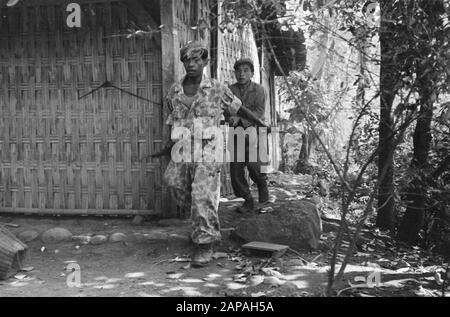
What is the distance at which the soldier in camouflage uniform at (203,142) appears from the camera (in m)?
4.51

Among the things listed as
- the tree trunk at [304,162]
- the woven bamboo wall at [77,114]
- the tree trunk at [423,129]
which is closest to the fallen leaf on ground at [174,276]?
the woven bamboo wall at [77,114]

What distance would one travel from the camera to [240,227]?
5059 mm

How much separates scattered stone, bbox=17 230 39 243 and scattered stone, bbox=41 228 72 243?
0.39 ft

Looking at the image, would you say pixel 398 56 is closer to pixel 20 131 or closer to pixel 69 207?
pixel 69 207

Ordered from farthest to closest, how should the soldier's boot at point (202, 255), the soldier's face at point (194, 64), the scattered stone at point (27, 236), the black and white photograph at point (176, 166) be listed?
1. the scattered stone at point (27, 236)
2. the soldier's face at point (194, 64)
3. the soldier's boot at point (202, 255)
4. the black and white photograph at point (176, 166)

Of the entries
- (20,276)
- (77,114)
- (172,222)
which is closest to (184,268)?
(172,222)

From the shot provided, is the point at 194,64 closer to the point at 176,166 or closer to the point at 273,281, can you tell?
the point at 176,166

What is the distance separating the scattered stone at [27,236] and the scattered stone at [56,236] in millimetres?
118

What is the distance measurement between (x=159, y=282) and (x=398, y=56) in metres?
2.63

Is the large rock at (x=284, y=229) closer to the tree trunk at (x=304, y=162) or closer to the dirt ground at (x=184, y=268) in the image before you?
the dirt ground at (x=184, y=268)

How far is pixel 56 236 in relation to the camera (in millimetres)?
5277
